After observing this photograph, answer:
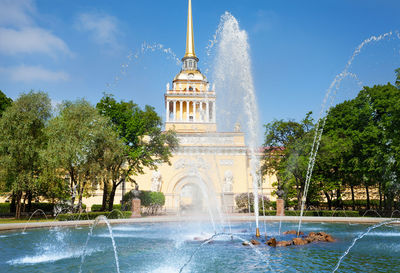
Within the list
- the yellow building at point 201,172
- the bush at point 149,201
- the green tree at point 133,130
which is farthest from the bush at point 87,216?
the yellow building at point 201,172

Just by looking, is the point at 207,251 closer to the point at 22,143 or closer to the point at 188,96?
the point at 22,143

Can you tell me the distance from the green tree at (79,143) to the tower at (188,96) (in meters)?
25.8

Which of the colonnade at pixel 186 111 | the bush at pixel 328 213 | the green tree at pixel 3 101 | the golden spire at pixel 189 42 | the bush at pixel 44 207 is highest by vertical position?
the golden spire at pixel 189 42

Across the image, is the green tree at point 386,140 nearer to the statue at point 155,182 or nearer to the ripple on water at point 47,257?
the ripple on water at point 47,257

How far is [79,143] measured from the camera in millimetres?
22703

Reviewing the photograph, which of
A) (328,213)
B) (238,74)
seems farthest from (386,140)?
(238,74)

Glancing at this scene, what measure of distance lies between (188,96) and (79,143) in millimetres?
31218

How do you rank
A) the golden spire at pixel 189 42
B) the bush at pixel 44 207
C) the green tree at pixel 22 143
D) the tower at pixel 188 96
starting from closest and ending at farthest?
the green tree at pixel 22 143 < the bush at pixel 44 207 < the tower at pixel 188 96 < the golden spire at pixel 189 42

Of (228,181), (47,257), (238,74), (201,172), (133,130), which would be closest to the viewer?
(47,257)

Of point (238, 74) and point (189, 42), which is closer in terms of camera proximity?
point (238, 74)

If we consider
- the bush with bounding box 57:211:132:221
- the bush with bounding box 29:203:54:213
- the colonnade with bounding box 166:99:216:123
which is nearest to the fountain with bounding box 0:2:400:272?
the bush with bounding box 57:211:132:221

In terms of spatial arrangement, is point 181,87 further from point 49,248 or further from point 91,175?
point 49,248

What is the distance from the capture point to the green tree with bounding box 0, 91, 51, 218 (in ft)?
75.8

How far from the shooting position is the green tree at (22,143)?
75.8 ft
